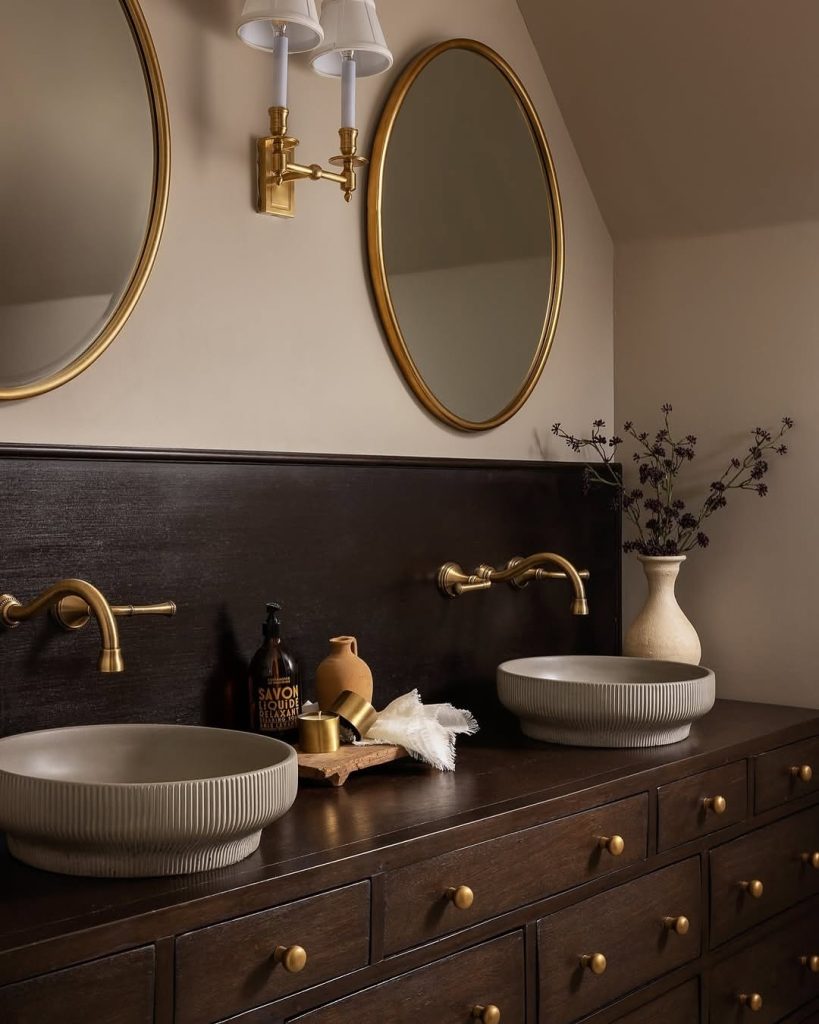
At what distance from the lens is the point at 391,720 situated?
1.75 meters

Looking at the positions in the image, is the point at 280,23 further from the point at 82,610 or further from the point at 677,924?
the point at 677,924

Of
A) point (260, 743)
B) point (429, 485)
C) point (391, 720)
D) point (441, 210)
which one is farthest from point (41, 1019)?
point (441, 210)

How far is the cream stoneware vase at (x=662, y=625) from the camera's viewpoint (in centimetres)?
230

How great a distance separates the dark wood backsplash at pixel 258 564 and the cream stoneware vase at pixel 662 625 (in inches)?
6.8

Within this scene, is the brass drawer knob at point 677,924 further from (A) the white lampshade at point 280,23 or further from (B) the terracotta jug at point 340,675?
(A) the white lampshade at point 280,23

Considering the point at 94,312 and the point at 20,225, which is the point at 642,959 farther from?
the point at 20,225

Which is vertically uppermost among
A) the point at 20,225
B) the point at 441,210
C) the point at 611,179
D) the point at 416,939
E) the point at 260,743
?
the point at 611,179

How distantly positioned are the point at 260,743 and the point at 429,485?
807 millimetres

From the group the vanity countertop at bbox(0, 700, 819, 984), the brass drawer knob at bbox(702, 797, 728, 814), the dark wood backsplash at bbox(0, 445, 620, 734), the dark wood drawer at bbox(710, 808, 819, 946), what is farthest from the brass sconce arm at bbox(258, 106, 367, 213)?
the dark wood drawer at bbox(710, 808, 819, 946)

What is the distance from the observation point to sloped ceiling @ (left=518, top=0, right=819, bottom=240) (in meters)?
2.19

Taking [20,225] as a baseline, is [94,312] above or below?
below

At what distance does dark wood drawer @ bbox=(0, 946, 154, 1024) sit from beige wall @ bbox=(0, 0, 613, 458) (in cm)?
73

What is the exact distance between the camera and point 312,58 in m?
1.89

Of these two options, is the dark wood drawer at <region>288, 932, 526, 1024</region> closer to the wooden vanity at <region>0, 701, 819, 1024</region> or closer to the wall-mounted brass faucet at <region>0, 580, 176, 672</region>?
the wooden vanity at <region>0, 701, 819, 1024</region>
